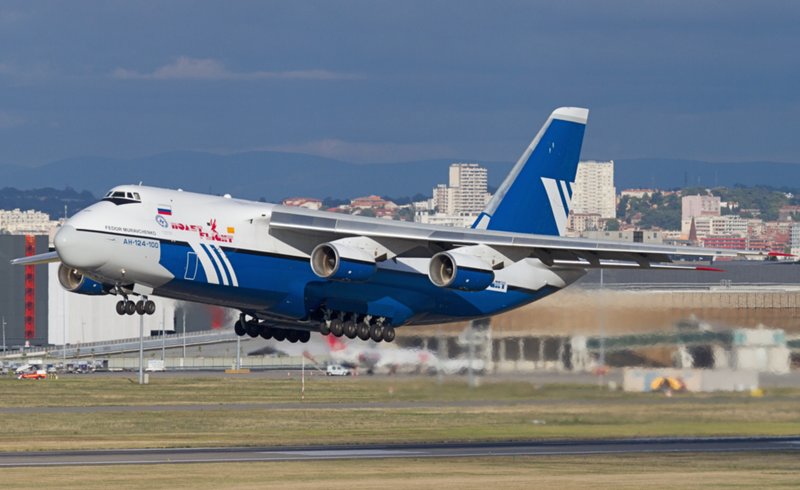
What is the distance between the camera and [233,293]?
36031 millimetres

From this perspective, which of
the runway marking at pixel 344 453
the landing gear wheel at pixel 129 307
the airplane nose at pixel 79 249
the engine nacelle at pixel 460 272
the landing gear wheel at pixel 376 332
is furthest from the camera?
the runway marking at pixel 344 453

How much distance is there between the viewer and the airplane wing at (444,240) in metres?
36.9

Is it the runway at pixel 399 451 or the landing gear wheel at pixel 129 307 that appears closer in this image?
the landing gear wheel at pixel 129 307

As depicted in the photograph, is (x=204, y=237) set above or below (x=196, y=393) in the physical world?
above

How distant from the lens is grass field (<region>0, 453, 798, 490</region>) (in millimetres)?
32750

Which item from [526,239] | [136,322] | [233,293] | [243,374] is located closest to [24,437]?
[233,293]

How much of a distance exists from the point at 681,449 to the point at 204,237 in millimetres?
14266

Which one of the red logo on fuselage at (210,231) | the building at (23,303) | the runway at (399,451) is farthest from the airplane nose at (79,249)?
the building at (23,303)

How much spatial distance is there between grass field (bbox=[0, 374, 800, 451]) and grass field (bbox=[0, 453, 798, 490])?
2.40m

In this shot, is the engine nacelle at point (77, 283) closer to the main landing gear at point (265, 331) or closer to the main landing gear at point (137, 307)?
the main landing gear at point (137, 307)

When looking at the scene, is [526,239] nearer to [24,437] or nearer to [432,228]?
[432,228]

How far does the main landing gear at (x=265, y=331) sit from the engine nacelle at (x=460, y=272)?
5.43 metres

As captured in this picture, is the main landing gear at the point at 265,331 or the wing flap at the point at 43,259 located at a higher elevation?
the wing flap at the point at 43,259

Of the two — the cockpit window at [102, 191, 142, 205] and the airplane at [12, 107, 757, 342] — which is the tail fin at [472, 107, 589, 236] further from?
the cockpit window at [102, 191, 142, 205]
